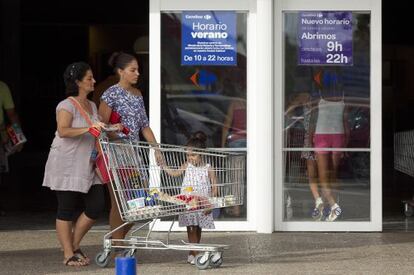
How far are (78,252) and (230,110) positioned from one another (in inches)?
120

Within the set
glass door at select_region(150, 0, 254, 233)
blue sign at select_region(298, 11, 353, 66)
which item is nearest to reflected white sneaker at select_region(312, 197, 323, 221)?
glass door at select_region(150, 0, 254, 233)

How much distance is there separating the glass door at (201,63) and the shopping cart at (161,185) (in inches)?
103

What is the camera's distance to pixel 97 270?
896cm

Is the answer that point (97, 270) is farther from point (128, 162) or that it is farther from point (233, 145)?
point (233, 145)

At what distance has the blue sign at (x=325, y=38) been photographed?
455 inches

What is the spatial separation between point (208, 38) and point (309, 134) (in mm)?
1560

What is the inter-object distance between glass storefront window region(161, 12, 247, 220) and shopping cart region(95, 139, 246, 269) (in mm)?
2626

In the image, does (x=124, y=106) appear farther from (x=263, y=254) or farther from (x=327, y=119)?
(x=327, y=119)

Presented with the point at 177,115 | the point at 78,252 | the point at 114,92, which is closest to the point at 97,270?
the point at 78,252

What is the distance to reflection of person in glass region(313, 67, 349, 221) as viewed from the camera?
11.6 metres

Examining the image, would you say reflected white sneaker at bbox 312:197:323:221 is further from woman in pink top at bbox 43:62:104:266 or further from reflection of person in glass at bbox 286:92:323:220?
woman in pink top at bbox 43:62:104:266

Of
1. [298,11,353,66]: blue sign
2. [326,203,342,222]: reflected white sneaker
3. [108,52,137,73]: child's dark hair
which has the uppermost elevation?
[298,11,353,66]: blue sign

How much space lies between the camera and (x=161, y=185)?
341 inches

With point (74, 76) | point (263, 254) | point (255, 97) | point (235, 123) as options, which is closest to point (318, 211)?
point (235, 123)
